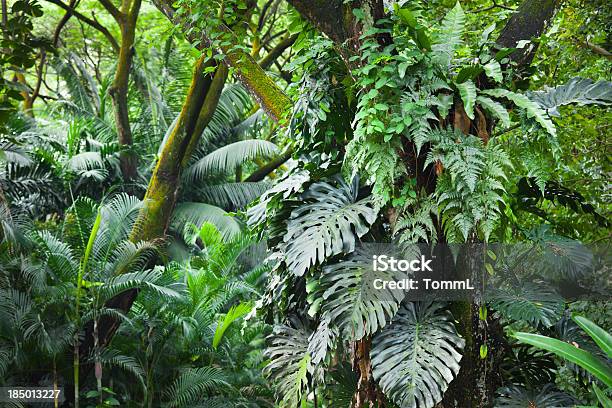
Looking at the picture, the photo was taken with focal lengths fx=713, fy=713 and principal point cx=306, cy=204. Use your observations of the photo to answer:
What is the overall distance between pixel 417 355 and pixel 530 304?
0.70 metres

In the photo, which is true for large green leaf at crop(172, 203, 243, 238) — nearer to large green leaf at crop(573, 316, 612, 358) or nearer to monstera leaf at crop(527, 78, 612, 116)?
monstera leaf at crop(527, 78, 612, 116)

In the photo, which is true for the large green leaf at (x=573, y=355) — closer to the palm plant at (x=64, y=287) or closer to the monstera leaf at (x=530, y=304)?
the monstera leaf at (x=530, y=304)

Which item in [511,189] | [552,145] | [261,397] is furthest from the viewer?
[261,397]

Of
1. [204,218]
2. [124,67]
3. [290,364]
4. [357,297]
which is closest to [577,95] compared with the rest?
[357,297]

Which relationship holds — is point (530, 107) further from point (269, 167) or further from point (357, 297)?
point (269, 167)

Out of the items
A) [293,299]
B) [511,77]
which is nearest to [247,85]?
[293,299]

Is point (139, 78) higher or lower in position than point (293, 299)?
higher

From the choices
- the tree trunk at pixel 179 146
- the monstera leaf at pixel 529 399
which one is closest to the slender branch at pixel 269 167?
the tree trunk at pixel 179 146

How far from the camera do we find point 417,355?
353 cm

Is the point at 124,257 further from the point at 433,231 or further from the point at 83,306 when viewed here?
the point at 433,231

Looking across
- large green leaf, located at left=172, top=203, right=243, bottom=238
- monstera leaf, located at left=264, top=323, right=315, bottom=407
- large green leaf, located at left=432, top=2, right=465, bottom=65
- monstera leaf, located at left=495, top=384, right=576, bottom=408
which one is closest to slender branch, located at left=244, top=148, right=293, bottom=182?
large green leaf, located at left=172, top=203, right=243, bottom=238

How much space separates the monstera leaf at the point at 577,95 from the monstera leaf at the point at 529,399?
1.49 metres

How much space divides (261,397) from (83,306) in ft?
7.78

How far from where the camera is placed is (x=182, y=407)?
22.9 feet
